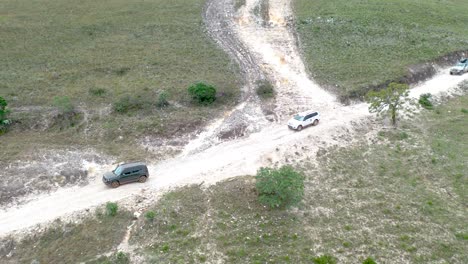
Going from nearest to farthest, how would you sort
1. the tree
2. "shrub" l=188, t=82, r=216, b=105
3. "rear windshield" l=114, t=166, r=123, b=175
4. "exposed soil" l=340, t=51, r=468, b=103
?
"rear windshield" l=114, t=166, r=123, b=175, the tree, "shrub" l=188, t=82, r=216, b=105, "exposed soil" l=340, t=51, r=468, b=103

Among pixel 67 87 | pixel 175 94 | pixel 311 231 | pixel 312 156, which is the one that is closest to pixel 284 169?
pixel 311 231

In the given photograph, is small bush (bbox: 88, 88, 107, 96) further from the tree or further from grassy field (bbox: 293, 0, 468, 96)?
the tree

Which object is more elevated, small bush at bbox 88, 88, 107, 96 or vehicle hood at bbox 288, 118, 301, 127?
small bush at bbox 88, 88, 107, 96

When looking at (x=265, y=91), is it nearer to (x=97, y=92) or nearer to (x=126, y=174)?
(x=97, y=92)

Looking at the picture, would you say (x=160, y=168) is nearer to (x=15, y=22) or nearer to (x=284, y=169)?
(x=284, y=169)

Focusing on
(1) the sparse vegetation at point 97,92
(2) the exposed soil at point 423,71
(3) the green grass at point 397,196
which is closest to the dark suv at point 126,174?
(3) the green grass at point 397,196

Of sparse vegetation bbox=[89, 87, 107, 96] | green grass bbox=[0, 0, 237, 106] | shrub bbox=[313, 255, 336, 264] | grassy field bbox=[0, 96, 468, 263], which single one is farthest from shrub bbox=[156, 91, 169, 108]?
shrub bbox=[313, 255, 336, 264]

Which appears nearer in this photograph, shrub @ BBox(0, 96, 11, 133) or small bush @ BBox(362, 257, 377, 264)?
small bush @ BBox(362, 257, 377, 264)
